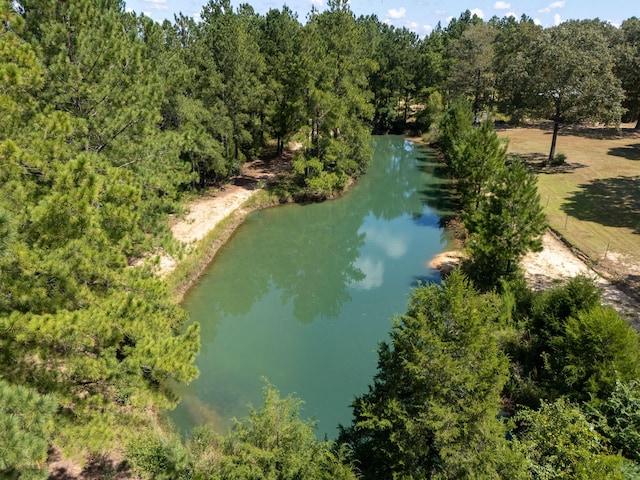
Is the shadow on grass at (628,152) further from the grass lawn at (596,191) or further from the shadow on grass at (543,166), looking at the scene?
the shadow on grass at (543,166)

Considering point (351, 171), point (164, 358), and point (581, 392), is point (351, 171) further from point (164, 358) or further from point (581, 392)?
point (164, 358)

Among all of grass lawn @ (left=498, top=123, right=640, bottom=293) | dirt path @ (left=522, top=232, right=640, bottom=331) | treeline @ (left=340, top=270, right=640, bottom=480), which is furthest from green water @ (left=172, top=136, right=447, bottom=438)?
grass lawn @ (left=498, top=123, right=640, bottom=293)

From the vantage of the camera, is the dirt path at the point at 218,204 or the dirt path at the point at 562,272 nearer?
the dirt path at the point at 562,272

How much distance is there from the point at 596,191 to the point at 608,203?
311 cm

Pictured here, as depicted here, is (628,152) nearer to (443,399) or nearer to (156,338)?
(443,399)

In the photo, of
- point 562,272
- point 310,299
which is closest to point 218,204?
point 310,299

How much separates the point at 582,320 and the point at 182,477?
11576mm

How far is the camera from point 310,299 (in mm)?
24297

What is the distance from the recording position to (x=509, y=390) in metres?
14.9

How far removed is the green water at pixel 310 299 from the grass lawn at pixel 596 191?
866 centimetres

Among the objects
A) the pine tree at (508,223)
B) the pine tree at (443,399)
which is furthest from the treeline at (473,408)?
the pine tree at (508,223)

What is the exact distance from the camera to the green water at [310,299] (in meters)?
16.7

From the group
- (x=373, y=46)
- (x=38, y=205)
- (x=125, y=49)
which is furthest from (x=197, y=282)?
(x=373, y=46)

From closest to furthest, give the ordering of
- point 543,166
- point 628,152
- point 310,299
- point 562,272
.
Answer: point 562,272, point 310,299, point 543,166, point 628,152
